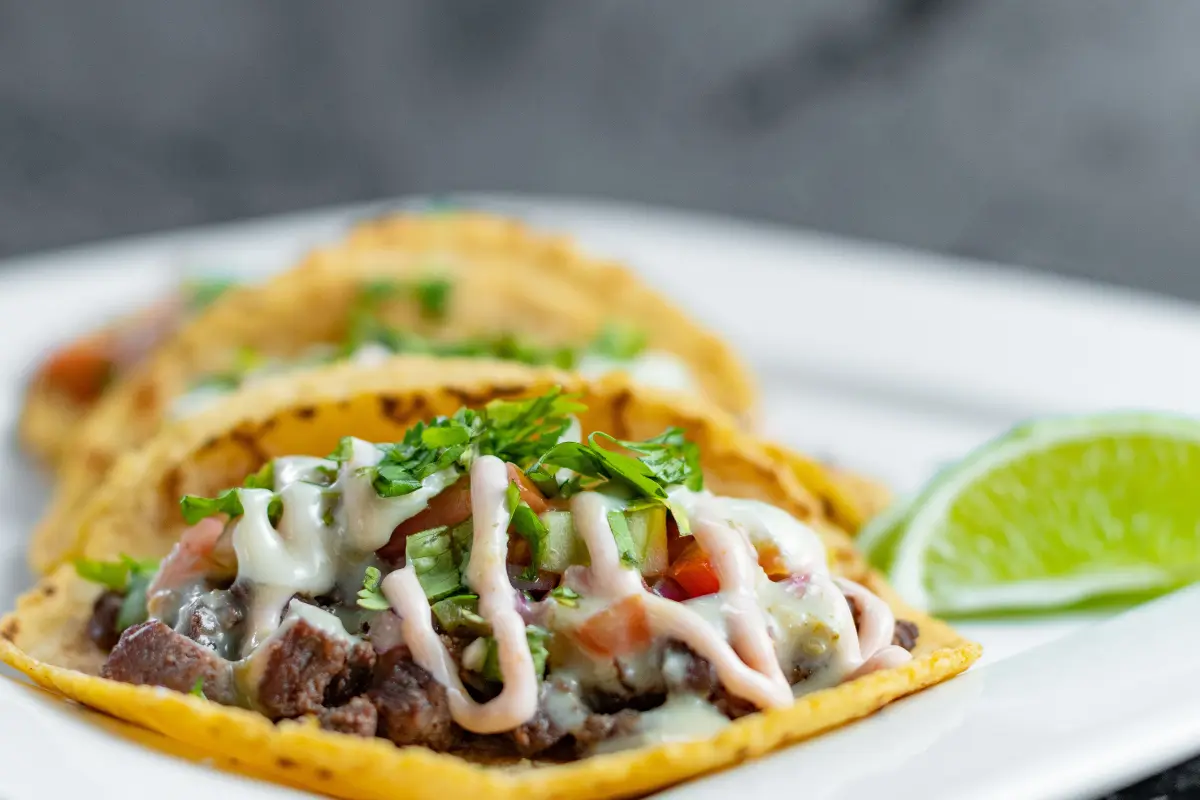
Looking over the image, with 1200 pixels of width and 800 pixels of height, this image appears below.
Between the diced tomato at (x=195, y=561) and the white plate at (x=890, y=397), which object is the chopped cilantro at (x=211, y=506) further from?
the white plate at (x=890, y=397)

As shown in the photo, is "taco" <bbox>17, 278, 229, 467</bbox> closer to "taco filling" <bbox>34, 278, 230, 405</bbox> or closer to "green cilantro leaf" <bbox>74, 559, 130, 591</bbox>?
"taco filling" <bbox>34, 278, 230, 405</bbox>

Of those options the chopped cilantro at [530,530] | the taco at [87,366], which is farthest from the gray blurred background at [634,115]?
the chopped cilantro at [530,530]

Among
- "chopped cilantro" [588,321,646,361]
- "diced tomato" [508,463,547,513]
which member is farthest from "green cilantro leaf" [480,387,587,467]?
"chopped cilantro" [588,321,646,361]

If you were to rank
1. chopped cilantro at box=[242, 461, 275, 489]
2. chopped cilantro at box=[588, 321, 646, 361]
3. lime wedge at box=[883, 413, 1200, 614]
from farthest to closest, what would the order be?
chopped cilantro at box=[588, 321, 646, 361] → lime wedge at box=[883, 413, 1200, 614] → chopped cilantro at box=[242, 461, 275, 489]

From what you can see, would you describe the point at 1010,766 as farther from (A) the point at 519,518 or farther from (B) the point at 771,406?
(B) the point at 771,406

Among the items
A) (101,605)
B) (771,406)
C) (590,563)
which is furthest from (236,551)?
(771,406)

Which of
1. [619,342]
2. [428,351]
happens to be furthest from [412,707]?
[619,342]

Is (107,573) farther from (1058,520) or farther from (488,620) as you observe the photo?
(1058,520)
